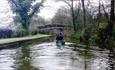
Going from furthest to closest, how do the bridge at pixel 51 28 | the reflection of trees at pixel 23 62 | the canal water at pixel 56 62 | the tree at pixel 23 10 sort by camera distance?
the bridge at pixel 51 28
the tree at pixel 23 10
the canal water at pixel 56 62
the reflection of trees at pixel 23 62

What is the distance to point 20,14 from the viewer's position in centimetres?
6388

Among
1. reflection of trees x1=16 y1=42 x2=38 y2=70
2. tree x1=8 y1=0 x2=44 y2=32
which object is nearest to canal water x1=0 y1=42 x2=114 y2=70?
reflection of trees x1=16 y1=42 x2=38 y2=70

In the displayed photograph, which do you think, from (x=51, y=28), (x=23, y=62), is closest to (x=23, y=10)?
(x=51, y=28)

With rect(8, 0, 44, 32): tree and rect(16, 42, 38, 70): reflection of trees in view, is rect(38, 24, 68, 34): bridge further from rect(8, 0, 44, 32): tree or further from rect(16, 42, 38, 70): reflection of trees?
rect(16, 42, 38, 70): reflection of trees

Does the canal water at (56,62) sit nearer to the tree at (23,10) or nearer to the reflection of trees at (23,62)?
the reflection of trees at (23,62)

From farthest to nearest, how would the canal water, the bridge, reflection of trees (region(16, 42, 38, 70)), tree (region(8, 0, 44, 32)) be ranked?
the bridge < tree (region(8, 0, 44, 32)) < the canal water < reflection of trees (region(16, 42, 38, 70))

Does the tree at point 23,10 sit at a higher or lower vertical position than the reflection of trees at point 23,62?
higher

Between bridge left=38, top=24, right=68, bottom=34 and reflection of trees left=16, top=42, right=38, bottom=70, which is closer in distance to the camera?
reflection of trees left=16, top=42, right=38, bottom=70

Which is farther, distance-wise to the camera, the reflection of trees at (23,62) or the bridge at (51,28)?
the bridge at (51,28)

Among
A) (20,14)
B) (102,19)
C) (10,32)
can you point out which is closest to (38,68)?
(102,19)

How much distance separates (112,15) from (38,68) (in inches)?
978

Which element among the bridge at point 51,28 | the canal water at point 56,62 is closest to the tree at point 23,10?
the bridge at point 51,28

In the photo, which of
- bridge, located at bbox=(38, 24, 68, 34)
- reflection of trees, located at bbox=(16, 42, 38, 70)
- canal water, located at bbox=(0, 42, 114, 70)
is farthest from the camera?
bridge, located at bbox=(38, 24, 68, 34)

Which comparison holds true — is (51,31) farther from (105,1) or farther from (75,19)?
(105,1)
